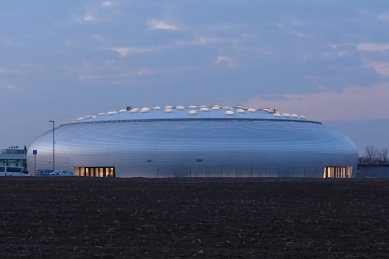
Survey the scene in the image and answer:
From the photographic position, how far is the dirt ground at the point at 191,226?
46.3 ft

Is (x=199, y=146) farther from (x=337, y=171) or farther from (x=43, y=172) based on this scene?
(x=43, y=172)

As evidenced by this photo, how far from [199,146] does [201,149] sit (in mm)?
521

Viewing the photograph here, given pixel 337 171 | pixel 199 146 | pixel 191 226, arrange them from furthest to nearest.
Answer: pixel 337 171
pixel 199 146
pixel 191 226

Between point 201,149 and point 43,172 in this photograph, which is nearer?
point 201,149

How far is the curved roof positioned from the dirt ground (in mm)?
51068

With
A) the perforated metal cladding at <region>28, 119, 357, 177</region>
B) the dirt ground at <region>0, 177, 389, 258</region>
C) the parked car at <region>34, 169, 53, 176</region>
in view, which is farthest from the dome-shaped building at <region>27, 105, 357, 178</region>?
the dirt ground at <region>0, 177, 389, 258</region>

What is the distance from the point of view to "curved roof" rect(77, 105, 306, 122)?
81.2 m

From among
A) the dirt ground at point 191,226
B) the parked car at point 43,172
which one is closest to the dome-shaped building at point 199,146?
the parked car at point 43,172

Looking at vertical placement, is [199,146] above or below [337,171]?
above

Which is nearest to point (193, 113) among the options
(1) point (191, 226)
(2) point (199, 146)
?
(2) point (199, 146)

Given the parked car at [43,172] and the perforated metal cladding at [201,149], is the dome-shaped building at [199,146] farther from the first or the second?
the parked car at [43,172]

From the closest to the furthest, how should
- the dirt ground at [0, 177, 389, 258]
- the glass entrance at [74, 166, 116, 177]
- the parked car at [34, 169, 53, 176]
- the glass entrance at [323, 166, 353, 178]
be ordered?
the dirt ground at [0, 177, 389, 258], the parked car at [34, 169, 53, 176], the glass entrance at [74, 166, 116, 177], the glass entrance at [323, 166, 353, 178]

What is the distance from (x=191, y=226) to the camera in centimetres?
1816

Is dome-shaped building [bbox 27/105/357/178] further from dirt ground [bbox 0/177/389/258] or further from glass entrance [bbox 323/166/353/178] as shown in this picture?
dirt ground [bbox 0/177/389/258]
